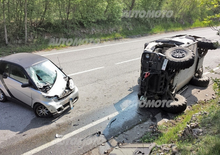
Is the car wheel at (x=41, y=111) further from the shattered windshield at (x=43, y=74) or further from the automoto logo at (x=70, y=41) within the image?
the automoto logo at (x=70, y=41)

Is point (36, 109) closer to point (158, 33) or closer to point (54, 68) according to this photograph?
point (54, 68)

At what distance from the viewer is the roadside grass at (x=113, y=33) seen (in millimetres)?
12695

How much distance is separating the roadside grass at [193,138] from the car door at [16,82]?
3.93 meters

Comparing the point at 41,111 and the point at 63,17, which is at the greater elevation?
the point at 63,17

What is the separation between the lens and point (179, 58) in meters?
6.14

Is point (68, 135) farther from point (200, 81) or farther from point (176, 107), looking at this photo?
point (200, 81)

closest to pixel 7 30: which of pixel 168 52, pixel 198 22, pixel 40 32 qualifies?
pixel 40 32

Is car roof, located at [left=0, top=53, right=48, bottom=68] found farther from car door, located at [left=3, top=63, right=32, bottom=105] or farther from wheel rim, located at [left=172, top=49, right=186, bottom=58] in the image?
wheel rim, located at [left=172, top=49, right=186, bottom=58]

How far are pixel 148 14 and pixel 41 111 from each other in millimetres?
19832

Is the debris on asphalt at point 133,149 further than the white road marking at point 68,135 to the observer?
No

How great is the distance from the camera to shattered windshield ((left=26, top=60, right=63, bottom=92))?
6.23 metres

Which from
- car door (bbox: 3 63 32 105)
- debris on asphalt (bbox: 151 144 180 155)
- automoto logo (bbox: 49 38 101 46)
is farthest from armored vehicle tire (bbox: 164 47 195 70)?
automoto logo (bbox: 49 38 101 46)

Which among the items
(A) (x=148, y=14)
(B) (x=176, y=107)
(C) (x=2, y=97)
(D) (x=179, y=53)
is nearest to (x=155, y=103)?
(B) (x=176, y=107)

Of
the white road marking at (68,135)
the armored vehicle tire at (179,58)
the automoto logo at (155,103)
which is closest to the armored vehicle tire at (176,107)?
the automoto logo at (155,103)
